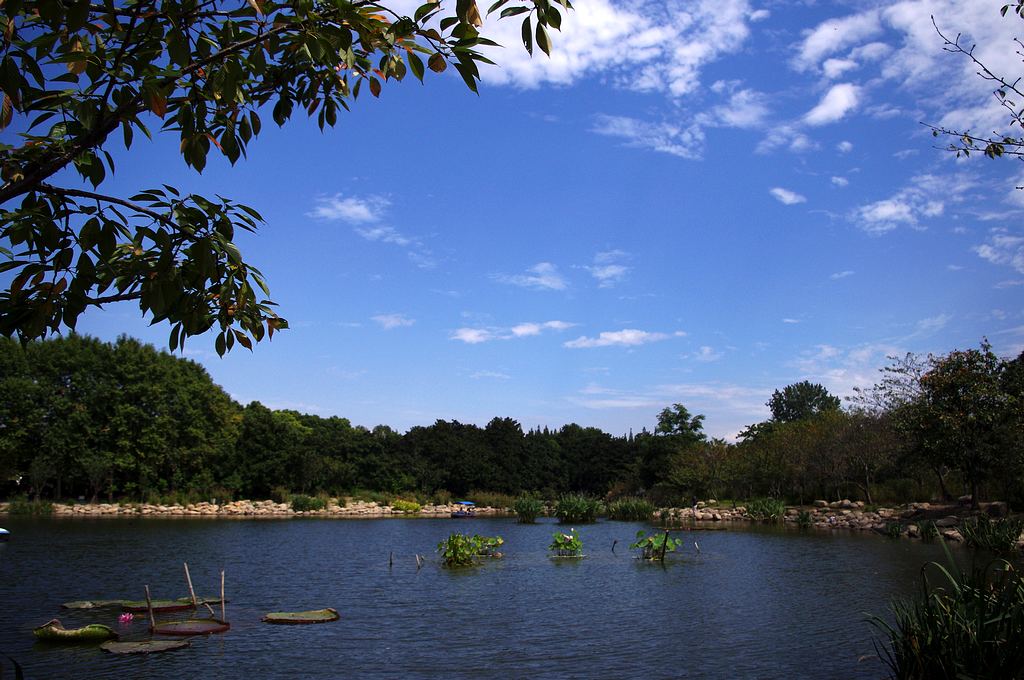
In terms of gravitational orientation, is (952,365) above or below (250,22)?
above

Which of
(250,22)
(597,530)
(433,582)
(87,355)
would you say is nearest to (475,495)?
(597,530)

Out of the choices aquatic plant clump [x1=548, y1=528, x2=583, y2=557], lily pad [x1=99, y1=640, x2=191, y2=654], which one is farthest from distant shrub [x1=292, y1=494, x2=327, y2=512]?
lily pad [x1=99, y1=640, x2=191, y2=654]

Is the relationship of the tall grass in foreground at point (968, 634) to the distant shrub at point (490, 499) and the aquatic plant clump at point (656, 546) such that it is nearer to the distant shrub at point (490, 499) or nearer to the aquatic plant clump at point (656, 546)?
the aquatic plant clump at point (656, 546)

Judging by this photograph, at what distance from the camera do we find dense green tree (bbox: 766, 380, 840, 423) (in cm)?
10362

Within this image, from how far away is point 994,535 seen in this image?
21.6 m

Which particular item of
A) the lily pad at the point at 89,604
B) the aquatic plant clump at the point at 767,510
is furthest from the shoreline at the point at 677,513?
the lily pad at the point at 89,604

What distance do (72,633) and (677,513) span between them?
1359 inches

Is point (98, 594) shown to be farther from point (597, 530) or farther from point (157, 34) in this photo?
point (597, 530)

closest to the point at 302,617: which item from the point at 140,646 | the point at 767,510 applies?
the point at 140,646

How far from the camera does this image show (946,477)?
3719 centimetres

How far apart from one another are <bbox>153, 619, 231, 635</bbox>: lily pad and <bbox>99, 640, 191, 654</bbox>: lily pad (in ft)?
2.43

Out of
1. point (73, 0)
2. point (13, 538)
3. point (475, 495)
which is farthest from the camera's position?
point (475, 495)

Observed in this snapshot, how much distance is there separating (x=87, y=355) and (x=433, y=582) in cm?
4150

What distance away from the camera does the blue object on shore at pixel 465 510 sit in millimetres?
51938
